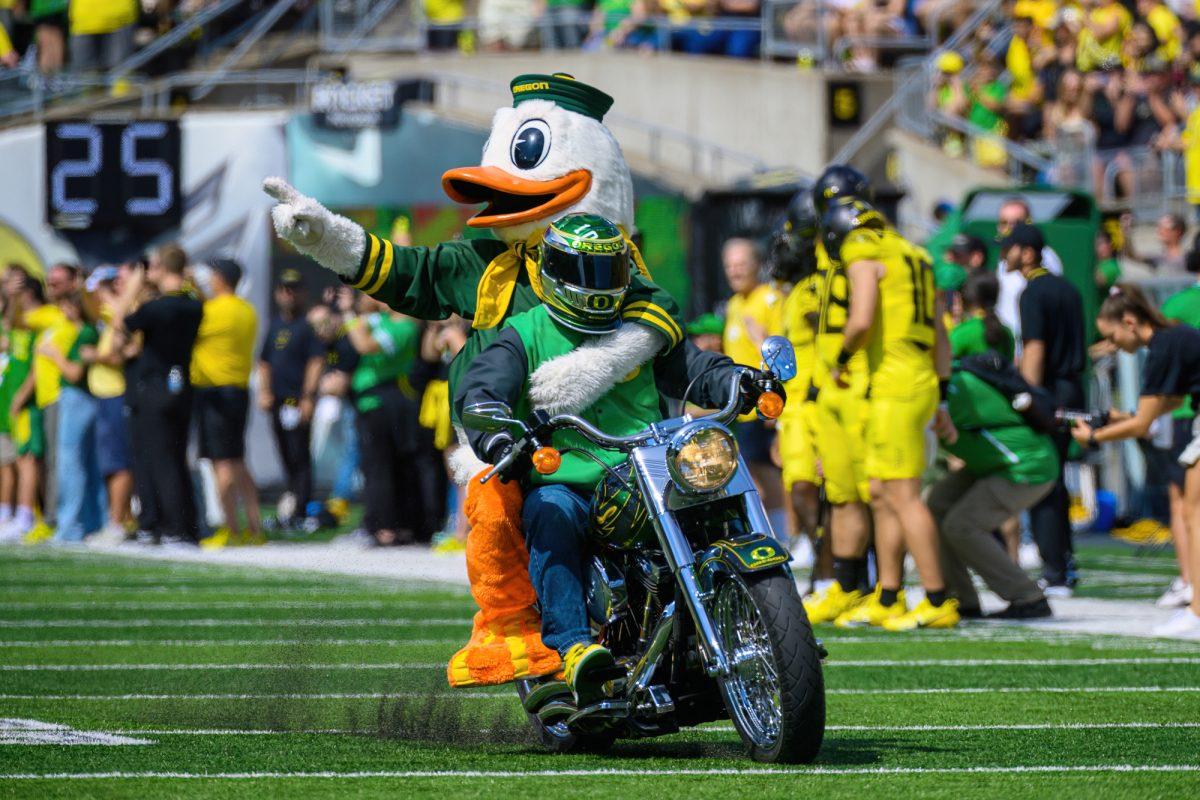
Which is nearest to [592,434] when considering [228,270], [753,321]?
[753,321]

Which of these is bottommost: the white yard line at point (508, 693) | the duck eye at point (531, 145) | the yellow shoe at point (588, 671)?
the white yard line at point (508, 693)

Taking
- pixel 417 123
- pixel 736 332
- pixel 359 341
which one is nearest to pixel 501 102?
pixel 417 123

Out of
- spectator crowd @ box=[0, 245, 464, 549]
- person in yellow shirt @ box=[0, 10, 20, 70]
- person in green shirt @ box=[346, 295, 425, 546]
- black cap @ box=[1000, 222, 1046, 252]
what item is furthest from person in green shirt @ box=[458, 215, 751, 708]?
person in yellow shirt @ box=[0, 10, 20, 70]

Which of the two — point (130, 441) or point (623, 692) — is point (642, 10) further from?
point (623, 692)

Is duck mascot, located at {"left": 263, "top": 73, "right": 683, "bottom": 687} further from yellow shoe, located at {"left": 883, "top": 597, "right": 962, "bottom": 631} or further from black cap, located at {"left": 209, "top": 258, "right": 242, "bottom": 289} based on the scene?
black cap, located at {"left": 209, "top": 258, "right": 242, "bottom": 289}

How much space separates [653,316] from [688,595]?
112 cm

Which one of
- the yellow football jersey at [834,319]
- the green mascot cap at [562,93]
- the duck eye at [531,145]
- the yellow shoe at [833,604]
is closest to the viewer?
the duck eye at [531,145]

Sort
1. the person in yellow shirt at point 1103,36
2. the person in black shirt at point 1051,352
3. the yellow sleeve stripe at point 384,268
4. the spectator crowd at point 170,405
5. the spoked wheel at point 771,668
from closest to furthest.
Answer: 1. the spoked wheel at point 771,668
2. the yellow sleeve stripe at point 384,268
3. the person in black shirt at point 1051,352
4. the spectator crowd at point 170,405
5. the person in yellow shirt at point 1103,36

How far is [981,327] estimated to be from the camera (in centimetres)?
1199

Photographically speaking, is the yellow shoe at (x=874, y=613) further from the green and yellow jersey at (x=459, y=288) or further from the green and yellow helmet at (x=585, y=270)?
the green and yellow helmet at (x=585, y=270)

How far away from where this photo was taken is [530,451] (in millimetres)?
6203

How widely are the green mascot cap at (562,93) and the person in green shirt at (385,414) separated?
350 inches

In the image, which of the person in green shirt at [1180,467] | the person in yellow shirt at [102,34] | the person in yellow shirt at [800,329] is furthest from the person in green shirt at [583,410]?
the person in yellow shirt at [102,34]

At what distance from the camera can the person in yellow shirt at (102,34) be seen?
24500 millimetres
